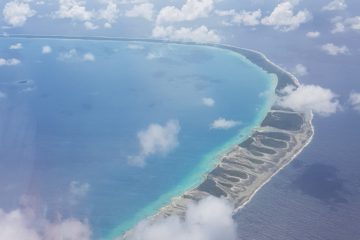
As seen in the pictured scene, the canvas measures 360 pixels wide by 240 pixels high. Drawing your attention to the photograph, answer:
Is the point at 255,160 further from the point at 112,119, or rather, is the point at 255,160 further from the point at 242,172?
the point at 112,119

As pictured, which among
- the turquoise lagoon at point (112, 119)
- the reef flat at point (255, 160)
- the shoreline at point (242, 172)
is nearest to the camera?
the shoreline at point (242, 172)

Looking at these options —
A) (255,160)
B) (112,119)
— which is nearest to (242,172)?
(255,160)

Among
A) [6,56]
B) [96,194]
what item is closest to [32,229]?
[96,194]

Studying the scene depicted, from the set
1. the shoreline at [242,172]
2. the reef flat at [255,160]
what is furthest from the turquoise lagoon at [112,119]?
the reef flat at [255,160]

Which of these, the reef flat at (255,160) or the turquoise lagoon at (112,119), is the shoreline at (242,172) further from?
the turquoise lagoon at (112,119)

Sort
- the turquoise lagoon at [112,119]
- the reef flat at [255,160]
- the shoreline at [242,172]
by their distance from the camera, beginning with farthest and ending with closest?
1. the turquoise lagoon at [112,119]
2. the reef flat at [255,160]
3. the shoreline at [242,172]

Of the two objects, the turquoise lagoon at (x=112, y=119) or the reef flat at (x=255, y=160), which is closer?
the reef flat at (x=255, y=160)

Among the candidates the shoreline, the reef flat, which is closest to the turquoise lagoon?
the shoreline
